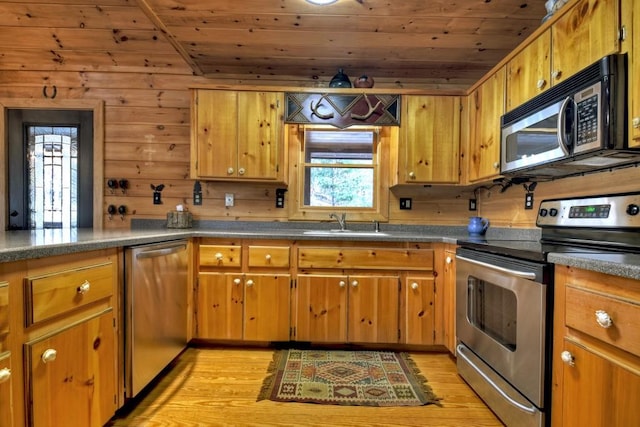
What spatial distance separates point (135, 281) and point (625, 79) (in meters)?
2.30

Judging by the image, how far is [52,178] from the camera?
2.87 m

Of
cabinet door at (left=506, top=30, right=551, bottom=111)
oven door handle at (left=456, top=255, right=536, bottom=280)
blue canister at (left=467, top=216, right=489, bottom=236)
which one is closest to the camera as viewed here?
oven door handle at (left=456, top=255, right=536, bottom=280)

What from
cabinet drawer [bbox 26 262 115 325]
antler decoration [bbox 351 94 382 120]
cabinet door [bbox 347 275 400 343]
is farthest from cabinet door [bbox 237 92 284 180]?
cabinet drawer [bbox 26 262 115 325]

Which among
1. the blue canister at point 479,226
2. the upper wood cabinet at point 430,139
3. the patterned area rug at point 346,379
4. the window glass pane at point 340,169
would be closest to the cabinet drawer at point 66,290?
the patterned area rug at point 346,379

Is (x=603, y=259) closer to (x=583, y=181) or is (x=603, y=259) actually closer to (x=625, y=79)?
(x=625, y=79)

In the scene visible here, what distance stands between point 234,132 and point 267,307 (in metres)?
1.39

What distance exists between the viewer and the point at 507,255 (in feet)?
5.04

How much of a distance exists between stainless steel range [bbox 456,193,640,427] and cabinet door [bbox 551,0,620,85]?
0.62 m

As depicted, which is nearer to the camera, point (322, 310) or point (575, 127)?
point (575, 127)

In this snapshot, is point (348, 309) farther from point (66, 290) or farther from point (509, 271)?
point (66, 290)

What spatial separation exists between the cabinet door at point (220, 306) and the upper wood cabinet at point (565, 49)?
2.19 m

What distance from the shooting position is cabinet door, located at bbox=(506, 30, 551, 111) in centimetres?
166

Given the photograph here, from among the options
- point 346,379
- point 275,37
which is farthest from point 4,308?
point 275,37

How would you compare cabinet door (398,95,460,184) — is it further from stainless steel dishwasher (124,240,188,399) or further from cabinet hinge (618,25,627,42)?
stainless steel dishwasher (124,240,188,399)
